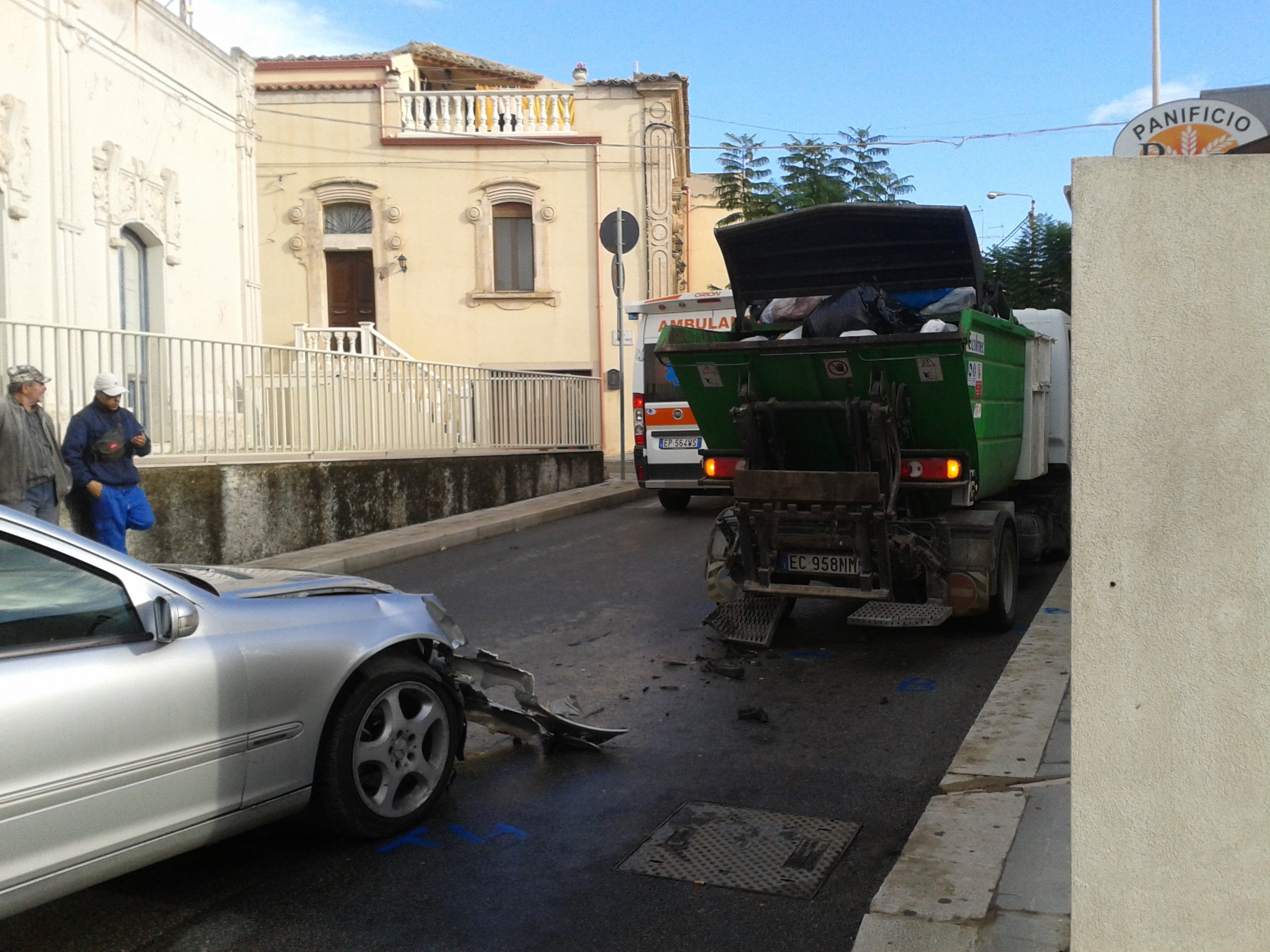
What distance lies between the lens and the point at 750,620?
757 cm

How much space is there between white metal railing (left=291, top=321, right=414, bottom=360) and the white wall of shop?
1755cm

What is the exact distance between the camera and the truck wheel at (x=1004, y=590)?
761 centimetres

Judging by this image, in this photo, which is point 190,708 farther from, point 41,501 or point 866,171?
point 866,171

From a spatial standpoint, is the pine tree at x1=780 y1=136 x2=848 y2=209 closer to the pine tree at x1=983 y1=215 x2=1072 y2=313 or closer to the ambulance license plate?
the pine tree at x1=983 y1=215 x2=1072 y2=313

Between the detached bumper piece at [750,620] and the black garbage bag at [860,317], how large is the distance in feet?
5.77

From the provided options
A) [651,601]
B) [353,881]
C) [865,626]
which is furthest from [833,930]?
[651,601]

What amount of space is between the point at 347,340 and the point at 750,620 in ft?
55.1

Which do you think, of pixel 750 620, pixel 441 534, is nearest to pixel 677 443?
pixel 441 534

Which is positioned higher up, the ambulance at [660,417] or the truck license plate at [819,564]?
the ambulance at [660,417]

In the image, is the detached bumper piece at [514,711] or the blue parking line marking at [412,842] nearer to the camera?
the blue parking line marking at [412,842]

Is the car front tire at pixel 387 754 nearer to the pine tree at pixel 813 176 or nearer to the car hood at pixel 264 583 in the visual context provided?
the car hood at pixel 264 583

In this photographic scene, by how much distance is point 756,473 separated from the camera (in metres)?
7.10

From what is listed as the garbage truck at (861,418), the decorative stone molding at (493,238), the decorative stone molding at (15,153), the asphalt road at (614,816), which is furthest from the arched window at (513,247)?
the asphalt road at (614,816)

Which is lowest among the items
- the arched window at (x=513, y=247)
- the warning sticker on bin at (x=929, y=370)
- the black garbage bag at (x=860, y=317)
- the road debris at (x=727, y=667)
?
the road debris at (x=727, y=667)
